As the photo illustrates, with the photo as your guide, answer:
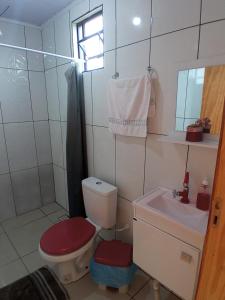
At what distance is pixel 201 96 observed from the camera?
111 cm

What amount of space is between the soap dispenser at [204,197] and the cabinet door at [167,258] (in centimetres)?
26

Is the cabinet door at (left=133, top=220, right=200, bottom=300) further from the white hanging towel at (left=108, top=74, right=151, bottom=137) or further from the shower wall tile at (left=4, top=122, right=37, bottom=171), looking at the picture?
the shower wall tile at (left=4, top=122, right=37, bottom=171)

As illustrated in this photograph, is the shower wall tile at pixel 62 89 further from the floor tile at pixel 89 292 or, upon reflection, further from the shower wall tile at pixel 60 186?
the floor tile at pixel 89 292

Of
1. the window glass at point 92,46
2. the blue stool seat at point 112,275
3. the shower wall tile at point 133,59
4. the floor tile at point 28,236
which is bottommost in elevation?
the floor tile at point 28,236

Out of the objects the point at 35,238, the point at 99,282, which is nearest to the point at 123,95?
the point at 99,282

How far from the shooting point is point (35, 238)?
82.7 inches

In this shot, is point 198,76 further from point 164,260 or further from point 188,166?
point 164,260

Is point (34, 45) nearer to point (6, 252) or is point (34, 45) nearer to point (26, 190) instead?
point (26, 190)

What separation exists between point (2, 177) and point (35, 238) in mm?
815

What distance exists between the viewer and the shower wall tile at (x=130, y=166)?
1.52m

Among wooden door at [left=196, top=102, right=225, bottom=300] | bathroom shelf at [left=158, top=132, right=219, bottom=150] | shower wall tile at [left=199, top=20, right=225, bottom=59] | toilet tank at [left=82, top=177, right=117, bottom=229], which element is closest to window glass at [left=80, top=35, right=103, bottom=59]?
shower wall tile at [left=199, top=20, right=225, bottom=59]

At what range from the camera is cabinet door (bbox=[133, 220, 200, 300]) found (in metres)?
1.01

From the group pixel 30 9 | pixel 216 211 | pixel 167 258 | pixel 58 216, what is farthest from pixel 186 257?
pixel 30 9

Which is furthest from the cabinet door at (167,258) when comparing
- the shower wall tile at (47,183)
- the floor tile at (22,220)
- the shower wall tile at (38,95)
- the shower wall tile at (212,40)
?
the shower wall tile at (38,95)
